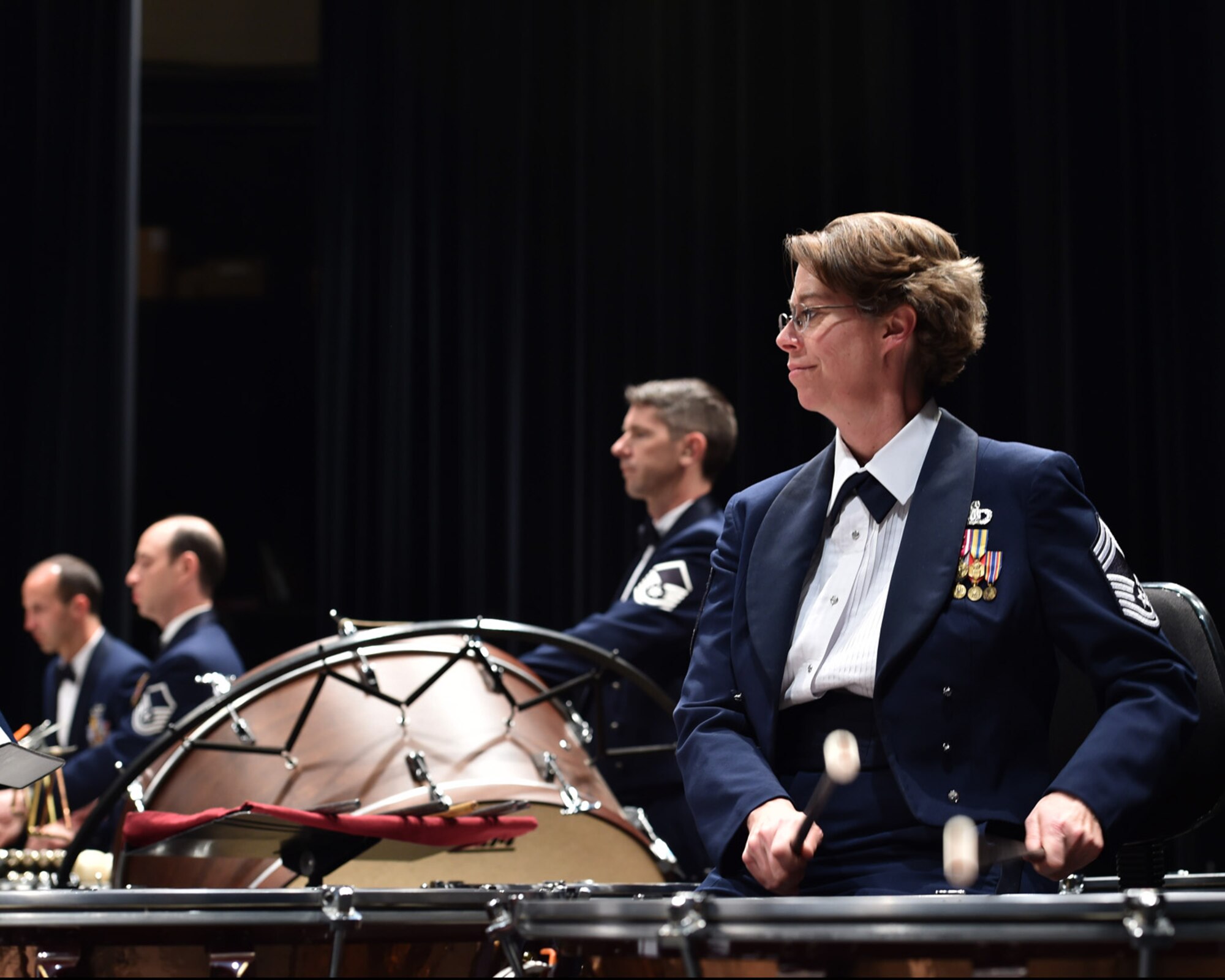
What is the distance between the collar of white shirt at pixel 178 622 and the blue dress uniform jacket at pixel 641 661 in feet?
5.18

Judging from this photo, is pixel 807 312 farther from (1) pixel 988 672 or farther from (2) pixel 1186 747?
(2) pixel 1186 747

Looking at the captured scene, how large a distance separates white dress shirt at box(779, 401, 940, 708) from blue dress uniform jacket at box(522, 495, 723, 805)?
4.34 feet

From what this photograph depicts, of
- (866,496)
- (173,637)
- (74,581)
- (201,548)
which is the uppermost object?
(866,496)

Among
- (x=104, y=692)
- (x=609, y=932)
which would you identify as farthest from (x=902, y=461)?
(x=104, y=692)

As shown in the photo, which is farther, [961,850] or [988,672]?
[988,672]

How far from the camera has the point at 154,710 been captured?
3.93 m

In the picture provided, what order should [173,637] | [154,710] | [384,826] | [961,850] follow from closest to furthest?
1. [961,850]
2. [384,826]
3. [154,710]
4. [173,637]

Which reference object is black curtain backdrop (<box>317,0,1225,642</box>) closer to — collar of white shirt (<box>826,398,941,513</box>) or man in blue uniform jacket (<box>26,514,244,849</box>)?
man in blue uniform jacket (<box>26,514,244,849</box>)

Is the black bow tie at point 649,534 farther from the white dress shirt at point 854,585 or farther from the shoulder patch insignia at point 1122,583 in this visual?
the shoulder patch insignia at point 1122,583

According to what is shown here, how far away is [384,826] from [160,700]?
7.55 ft

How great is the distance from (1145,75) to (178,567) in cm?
311

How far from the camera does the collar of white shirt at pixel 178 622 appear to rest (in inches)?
168

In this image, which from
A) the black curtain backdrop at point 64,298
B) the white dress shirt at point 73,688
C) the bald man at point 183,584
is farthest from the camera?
the black curtain backdrop at point 64,298

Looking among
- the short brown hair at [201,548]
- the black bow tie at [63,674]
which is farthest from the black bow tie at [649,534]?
the black bow tie at [63,674]
